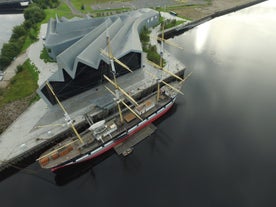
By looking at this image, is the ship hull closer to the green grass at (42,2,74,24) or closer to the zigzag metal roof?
the zigzag metal roof

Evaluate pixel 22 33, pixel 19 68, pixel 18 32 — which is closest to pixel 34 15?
pixel 22 33

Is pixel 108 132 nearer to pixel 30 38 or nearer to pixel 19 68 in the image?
pixel 19 68

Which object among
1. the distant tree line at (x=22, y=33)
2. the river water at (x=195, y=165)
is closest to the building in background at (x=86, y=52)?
the distant tree line at (x=22, y=33)

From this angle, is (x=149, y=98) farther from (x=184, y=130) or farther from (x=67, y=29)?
(x=67, y=29)

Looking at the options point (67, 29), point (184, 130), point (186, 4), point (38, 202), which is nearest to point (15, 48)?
point (67, 29)

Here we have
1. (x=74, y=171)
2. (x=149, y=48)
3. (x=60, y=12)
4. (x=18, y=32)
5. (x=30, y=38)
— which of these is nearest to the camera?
(x=74, y=171)

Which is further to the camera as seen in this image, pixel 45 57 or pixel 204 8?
pixel 204 8

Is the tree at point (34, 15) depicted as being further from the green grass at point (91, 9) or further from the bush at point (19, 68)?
the bush at point (19, 68)
